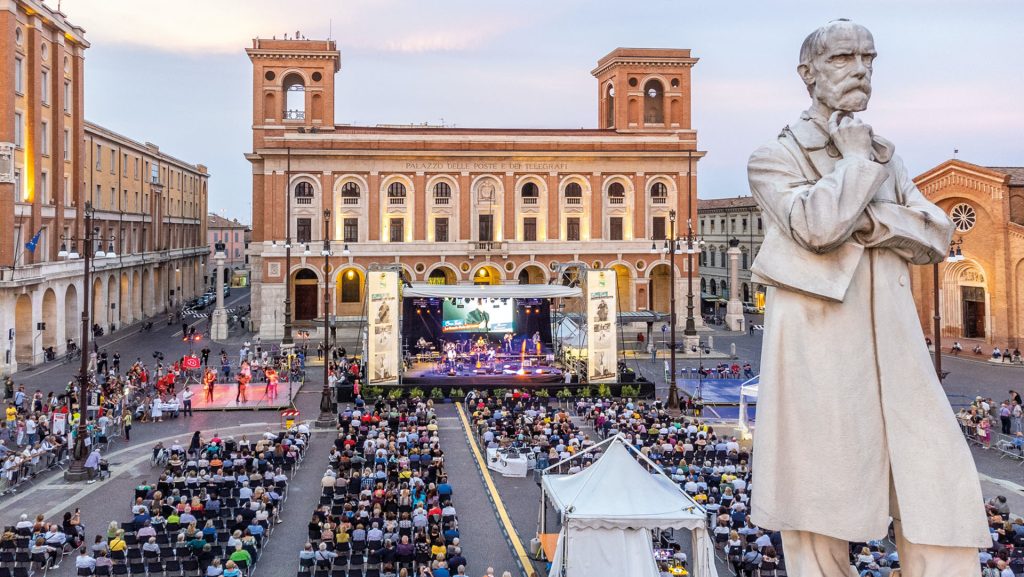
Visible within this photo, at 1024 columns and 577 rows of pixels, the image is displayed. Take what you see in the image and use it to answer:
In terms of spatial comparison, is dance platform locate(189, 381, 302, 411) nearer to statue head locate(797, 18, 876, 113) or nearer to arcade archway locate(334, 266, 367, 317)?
arcade archway locate(334, 266, 367, 317)

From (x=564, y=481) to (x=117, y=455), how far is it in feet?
53.6

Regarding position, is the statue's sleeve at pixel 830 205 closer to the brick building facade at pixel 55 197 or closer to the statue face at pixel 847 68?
the statue face at pixel 847 68

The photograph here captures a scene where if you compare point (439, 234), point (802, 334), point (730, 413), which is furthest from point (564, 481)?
point (439, 234)

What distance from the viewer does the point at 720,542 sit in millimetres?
16625

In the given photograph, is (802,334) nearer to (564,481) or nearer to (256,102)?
(564,481)

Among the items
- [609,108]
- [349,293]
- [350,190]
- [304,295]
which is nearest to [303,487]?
[349,293]

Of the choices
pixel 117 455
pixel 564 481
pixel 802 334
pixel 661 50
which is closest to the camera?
pixel 802 334

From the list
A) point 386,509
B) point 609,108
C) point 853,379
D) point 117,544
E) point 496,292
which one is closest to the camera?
point 853,379

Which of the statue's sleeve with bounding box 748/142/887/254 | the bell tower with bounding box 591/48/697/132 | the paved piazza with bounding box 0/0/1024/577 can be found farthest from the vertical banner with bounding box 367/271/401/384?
the bell tower with bounding box 591/48/697/132

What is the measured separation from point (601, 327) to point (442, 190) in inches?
1031

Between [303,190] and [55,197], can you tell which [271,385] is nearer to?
[55,197]

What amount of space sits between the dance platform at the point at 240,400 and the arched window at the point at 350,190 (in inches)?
895

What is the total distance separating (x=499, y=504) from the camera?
65.5 feet

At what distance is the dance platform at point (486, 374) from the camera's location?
36.4 meters
